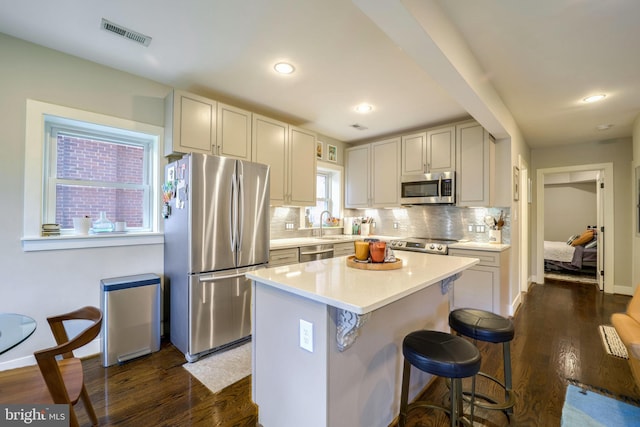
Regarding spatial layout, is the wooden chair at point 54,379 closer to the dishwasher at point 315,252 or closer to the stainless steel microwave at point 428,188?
the dishwasher at point 315,252

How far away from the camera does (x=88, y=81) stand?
97.5 inches

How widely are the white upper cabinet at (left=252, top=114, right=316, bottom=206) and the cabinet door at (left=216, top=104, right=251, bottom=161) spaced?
0.09 metres

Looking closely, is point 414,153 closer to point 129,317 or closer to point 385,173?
point 385,173

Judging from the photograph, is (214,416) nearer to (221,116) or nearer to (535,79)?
(221,116)

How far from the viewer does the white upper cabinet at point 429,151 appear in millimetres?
3844

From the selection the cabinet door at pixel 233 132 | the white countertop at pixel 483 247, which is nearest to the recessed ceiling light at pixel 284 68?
the cabinet door at pixel 233 132

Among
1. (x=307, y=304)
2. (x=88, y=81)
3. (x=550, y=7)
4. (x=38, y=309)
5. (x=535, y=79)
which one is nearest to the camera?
(x=307, y=304)

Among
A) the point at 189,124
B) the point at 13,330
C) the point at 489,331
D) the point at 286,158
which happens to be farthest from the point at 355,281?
the point at 286,158

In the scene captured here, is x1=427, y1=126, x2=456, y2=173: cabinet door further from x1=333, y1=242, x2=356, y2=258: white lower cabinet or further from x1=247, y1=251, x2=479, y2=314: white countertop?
x1=247, y1=251, x2=479, y2=314: white countertop

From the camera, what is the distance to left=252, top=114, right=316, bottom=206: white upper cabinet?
3.41 m

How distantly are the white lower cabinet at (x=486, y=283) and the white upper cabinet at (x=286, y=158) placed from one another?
214 centimetres

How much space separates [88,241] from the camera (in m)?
2.48

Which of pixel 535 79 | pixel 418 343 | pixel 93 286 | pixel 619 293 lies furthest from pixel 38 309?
pixel 619 293

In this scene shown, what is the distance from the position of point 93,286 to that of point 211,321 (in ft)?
3.58
